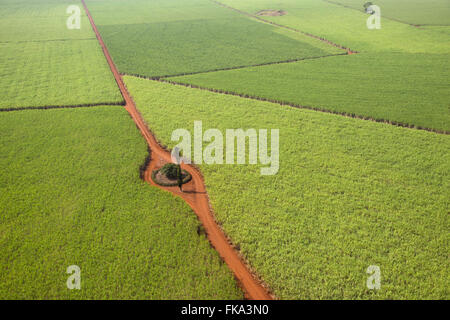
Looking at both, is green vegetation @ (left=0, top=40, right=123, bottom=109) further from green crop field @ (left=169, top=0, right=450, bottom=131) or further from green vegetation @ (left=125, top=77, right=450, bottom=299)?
green vegetation @ (left=125, top=77, right=450, bottom=299)

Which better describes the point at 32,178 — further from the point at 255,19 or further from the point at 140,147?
the point at 255,19

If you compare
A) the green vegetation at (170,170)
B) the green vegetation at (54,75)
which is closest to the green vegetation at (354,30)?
the green vegetation at (54,75)

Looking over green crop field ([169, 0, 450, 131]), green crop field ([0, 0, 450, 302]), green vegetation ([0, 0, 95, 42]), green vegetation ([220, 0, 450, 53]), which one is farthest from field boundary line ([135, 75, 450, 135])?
green vegetation ([0, 0, 95, 42])

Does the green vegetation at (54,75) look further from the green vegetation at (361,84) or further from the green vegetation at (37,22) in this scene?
the green vegetation at (361,84)

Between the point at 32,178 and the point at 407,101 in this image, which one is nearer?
the point at 32,178

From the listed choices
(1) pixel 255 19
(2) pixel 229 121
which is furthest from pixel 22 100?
(1) pixel 255 19

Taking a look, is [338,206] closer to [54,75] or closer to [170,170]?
[170,170]
